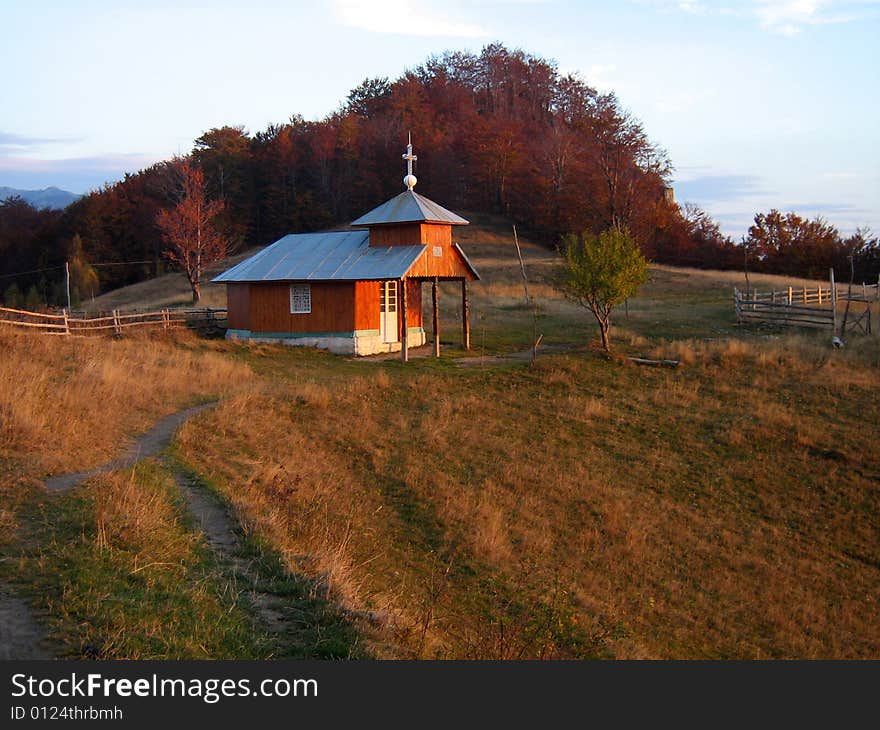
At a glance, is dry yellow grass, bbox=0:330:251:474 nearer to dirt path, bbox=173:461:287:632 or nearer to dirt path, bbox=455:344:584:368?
dirt path, bbox=173:461:287:632

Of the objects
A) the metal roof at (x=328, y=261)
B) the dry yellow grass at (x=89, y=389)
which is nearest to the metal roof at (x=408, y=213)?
the metal roof at (x=328, y=261)

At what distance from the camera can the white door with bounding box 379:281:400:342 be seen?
105 feet

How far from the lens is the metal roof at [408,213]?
3075 centimetres

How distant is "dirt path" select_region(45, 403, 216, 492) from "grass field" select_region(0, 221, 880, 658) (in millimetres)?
275

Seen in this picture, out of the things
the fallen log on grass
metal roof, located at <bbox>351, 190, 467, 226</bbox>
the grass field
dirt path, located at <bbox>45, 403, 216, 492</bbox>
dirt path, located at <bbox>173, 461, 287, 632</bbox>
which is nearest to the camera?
dirt path, located at <bbox>173, 461, 287, 632</bbox>

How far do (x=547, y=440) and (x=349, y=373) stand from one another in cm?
825

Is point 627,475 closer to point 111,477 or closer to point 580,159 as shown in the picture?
point 111,477

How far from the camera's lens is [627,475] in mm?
19453

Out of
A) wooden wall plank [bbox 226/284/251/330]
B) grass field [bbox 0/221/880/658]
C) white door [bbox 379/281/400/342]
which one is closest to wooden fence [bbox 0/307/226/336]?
wooden wall plank [bbox 226/284/251/330]

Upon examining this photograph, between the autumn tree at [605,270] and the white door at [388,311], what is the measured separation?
22.2ft

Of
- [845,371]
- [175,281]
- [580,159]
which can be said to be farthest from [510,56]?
[845,371]

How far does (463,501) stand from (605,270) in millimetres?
16523

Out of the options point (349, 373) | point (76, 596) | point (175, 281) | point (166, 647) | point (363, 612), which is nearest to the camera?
point (166, 647)

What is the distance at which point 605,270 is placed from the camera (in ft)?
99.8
